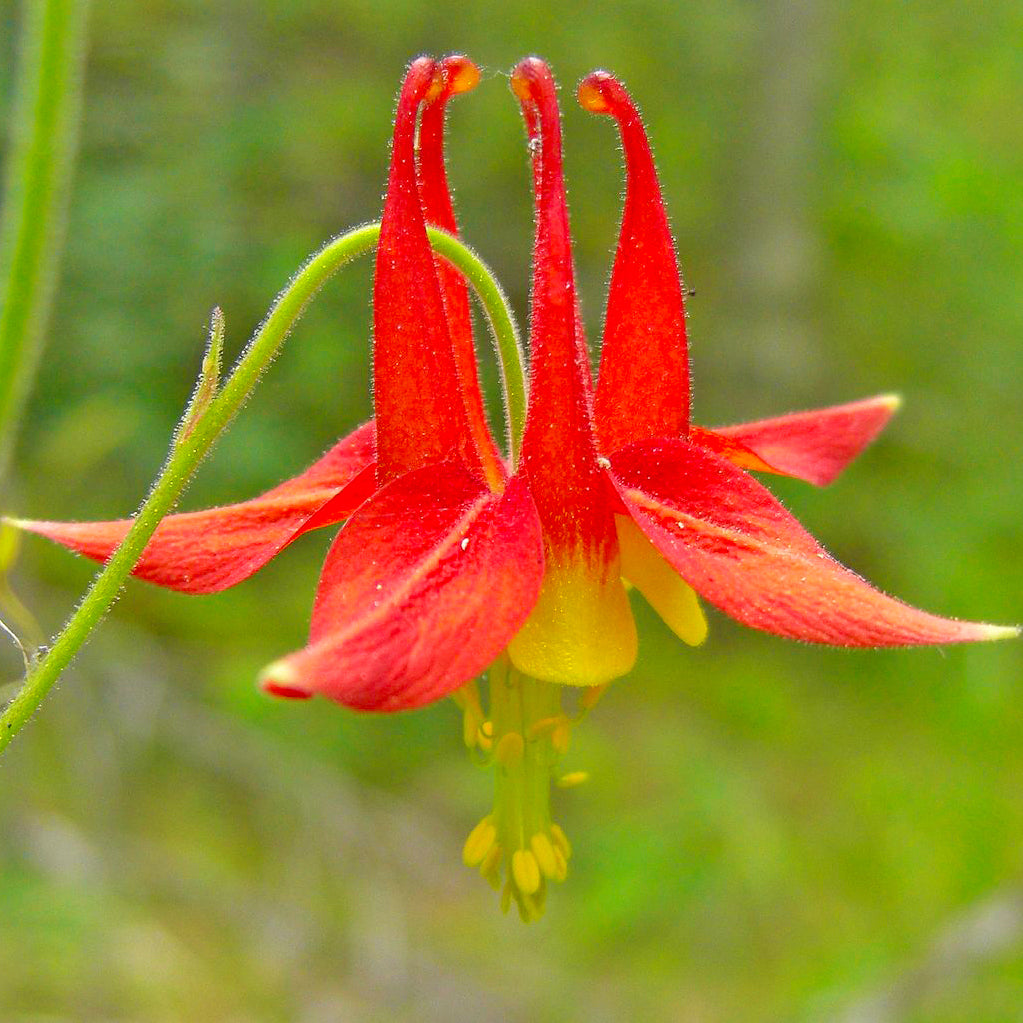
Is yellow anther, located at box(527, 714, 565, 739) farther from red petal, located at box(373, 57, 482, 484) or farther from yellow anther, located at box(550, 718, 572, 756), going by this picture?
red petal, located at box(373, 57, 482, 484)

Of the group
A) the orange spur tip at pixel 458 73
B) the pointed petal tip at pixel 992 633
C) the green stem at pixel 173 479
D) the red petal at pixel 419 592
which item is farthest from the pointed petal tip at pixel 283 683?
the orange spur tip at pixel 458 73

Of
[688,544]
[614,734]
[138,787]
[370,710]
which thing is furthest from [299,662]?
[614,734]

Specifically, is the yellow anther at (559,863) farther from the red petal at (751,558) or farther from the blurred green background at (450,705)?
the blurred green background at (450,705)

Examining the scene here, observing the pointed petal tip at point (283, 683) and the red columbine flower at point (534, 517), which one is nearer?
the pointed petal tip at point (283, 683)

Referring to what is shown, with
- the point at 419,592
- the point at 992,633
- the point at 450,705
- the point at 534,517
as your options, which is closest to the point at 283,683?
the point at 419,592

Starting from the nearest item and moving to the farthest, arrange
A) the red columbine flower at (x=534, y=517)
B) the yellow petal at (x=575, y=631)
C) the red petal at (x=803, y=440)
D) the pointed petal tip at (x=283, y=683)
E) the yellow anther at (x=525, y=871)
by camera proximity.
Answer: the pointed petal tip at (x=283, y=683) < the red columbine flower at (x=534, y=517) < the yellow petal at (x=575, y=631) < the yellow anther at (x=525, y=871) < the red petal at (x=803, y=440)

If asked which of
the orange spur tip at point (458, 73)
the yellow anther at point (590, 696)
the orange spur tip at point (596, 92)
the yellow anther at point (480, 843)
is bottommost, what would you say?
the yellow anther at point (480, 843)

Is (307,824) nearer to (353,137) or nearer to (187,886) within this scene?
(187,886)

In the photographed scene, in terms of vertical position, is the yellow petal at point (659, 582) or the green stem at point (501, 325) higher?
the green stem at point (501, 325)
